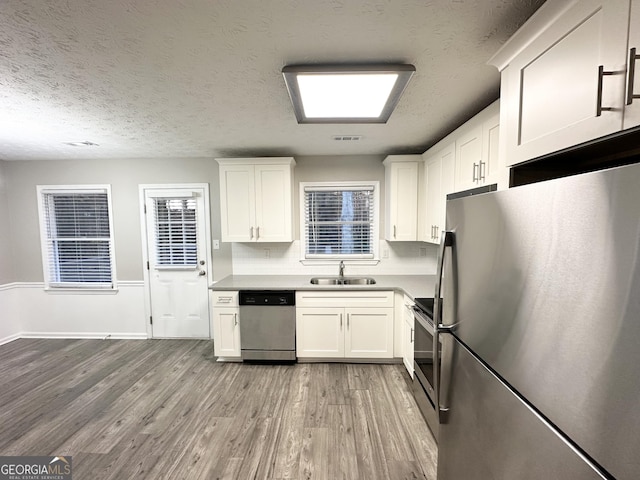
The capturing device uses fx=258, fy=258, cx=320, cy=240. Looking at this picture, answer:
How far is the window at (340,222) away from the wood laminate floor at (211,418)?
1.37m

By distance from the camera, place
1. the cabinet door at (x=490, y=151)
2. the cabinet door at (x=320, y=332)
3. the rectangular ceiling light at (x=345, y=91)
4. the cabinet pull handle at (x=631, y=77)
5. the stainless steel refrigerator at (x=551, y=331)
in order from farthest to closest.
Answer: the cabinet door at (x=320, y=332)
the cabinet door at (x=490, y=151)
the rectangular ceiling light at (x=345, y=91)
the cabinet pull handle at (x=631, y=77)
the stainless steel refrigerator at (x=551, y=331)

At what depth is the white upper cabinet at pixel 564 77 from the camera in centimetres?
70

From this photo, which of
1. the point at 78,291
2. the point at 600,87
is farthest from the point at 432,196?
the point at 78,291

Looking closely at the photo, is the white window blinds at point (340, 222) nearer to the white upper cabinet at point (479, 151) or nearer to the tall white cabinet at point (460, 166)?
the tall white cabinet at point (460, 166)

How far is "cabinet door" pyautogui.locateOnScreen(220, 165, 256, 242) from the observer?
300 centimetres

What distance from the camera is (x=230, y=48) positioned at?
4.05 ft

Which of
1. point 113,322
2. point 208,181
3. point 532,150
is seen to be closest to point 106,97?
point 208,181

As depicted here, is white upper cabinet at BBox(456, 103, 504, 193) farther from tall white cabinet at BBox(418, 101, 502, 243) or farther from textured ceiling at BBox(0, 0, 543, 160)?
textured ceiling at BBox(0, 0, 543, 160)

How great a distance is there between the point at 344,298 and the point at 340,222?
1036mm

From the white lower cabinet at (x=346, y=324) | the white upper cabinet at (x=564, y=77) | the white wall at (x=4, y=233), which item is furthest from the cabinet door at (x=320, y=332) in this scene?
the white wall at (x=4, y=233)

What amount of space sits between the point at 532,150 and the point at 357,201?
7.82 ft

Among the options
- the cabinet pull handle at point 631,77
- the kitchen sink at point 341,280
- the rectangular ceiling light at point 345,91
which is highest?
the rectangular ceiling light at point 345,91

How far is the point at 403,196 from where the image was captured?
117 inches

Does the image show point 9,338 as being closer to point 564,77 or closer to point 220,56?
point 220,56
